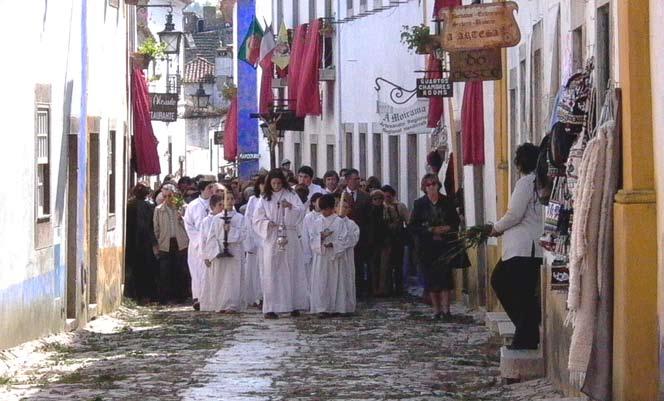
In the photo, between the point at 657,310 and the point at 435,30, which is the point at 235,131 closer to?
the point at 435,30

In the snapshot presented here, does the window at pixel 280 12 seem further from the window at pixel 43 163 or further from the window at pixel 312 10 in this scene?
the window at pixel 43 163

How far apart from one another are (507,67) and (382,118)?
1097cm

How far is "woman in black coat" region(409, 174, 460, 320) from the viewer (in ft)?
66.7

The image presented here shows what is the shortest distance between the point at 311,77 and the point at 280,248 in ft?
50.1

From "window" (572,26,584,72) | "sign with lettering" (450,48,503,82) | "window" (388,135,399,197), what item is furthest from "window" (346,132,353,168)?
"window" (572,26,584,72)

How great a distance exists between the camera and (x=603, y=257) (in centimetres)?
1012

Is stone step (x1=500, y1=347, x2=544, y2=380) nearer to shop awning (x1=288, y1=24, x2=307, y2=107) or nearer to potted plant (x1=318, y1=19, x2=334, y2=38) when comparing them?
potted plant (x1=318, y1=19, x2=334, y2=38)

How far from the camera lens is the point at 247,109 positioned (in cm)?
5319

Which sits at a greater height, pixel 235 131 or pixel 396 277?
pixel 235 131

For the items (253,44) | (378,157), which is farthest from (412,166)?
(253,44)

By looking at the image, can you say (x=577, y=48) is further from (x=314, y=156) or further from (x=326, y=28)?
(x=314, y=156)

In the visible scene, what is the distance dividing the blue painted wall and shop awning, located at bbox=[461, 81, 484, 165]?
102 ft

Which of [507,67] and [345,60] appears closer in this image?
[507,67]

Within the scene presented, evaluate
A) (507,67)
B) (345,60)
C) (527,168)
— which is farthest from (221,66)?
(527,168)
